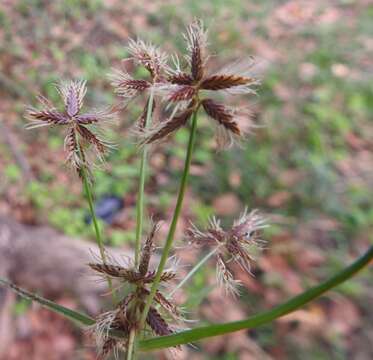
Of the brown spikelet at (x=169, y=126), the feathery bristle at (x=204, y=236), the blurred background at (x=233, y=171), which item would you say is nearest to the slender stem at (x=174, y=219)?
the brown spikelet at (x=169, y=126)

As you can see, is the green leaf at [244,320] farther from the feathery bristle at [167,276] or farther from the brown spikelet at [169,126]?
the brown spikelet at [169,126]

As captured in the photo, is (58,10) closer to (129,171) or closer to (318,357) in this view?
(129,171)

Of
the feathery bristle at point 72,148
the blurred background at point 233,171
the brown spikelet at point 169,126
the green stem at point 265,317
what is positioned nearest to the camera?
the green stem at point 265,317

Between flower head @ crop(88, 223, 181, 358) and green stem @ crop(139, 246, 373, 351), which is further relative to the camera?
flower head @ crop(88, 223, 181, 358)

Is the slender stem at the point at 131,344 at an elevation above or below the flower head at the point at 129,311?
below

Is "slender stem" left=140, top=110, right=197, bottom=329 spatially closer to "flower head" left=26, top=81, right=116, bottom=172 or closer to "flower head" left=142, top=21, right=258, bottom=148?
"flower head" left=142, top=21, right=258, bottom=148

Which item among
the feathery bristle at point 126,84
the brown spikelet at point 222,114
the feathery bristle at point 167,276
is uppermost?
the feathery bristle at point 126,84

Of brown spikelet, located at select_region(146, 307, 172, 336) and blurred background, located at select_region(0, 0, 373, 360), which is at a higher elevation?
blurred background, located at select_region(0, 0, 373, 360)

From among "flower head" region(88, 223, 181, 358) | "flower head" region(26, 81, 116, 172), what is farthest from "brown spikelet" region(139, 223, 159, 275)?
"flower head" region(26, 81, 116, 172)
